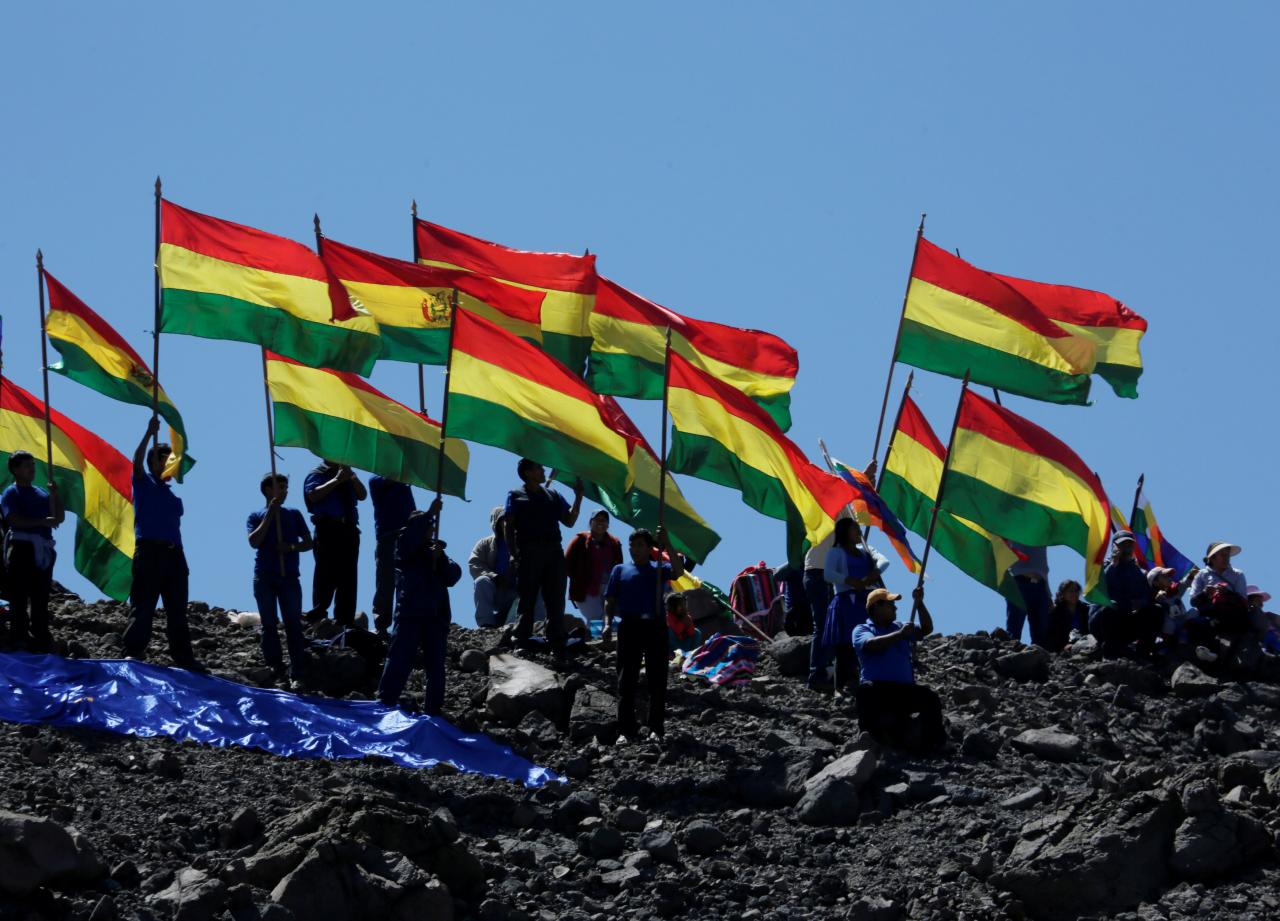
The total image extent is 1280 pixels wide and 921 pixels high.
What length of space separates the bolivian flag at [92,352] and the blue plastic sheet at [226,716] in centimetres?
298

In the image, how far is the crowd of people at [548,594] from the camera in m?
21.4

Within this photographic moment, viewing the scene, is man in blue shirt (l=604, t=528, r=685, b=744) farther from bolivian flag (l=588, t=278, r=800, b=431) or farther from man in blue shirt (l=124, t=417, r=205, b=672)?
bolivian flag (l=588, t=278, r=800, b=431)

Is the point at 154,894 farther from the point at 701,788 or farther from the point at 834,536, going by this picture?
the point at 834,536

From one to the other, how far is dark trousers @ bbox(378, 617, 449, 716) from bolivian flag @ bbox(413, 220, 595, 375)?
5.40 metres

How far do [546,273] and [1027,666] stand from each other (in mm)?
6710

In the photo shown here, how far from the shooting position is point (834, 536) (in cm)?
2386

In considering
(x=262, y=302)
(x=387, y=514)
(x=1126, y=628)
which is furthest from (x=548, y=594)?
(x=1126, y=628)

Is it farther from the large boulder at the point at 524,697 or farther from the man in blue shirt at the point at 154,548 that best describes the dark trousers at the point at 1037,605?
the man in blue shirt at the point at 154,548

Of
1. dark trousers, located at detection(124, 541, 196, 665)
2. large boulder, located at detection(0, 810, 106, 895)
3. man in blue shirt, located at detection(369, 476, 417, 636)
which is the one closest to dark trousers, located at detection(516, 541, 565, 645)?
man in blue shirt, located at detection(369, 476, 417, 636)

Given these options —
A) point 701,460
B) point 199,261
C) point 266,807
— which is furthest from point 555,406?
point 266,807

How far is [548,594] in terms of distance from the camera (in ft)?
80.5

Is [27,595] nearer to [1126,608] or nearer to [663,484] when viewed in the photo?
[663,484]

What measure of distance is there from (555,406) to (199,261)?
385 cm

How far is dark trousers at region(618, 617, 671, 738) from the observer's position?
21391 mm
